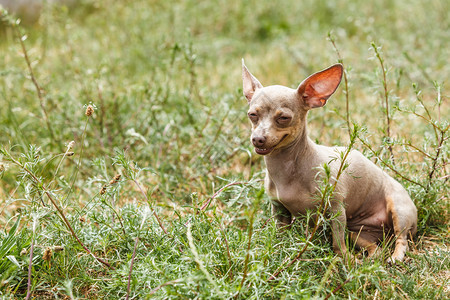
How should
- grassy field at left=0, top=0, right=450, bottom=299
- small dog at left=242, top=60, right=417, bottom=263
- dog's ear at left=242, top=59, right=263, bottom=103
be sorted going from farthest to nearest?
dog's ear at left=242, top=59, right=263, bottom=103 → small dog at left=242, top=60, right=417, bottom=263 → grassy field at left=0, top=0, right=450, bottom=299

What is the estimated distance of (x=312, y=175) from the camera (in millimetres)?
2254

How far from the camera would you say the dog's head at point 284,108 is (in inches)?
84.0

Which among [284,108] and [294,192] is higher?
[284,108]

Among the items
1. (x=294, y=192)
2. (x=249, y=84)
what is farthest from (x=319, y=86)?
(x=294, y=192)

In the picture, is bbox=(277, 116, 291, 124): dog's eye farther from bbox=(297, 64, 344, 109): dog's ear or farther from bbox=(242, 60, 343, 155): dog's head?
bbox=(297, 64, 344, 109): dog's ear

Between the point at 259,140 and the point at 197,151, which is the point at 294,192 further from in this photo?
the point at 197,151

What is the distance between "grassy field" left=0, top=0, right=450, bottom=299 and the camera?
6.77 feet

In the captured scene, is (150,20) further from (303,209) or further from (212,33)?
(303,209)

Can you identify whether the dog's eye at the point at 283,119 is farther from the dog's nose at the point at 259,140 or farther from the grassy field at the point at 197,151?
the grassy field at the point at 197,151

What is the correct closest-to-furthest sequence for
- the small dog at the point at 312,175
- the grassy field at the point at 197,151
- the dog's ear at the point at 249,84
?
the grassy field at the point at 197,151
the small dog at the point at 312,175
the dog's ear at the point at 249,84

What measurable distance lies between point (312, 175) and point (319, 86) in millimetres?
456

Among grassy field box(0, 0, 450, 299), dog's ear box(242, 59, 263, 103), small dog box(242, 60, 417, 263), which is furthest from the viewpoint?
dog's ear box(242, 59, 263, 103)

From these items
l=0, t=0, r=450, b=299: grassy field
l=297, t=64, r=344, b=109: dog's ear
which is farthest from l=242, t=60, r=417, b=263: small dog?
l=0, t=0, r=450, b=299: grassy field

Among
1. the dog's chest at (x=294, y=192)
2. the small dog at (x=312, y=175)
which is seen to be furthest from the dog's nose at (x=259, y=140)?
the dog's chest at (x=294, y=192)
